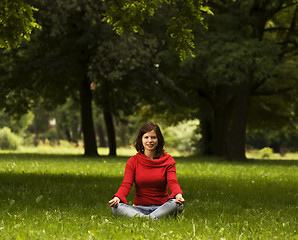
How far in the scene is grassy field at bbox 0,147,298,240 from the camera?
6312 millimetres

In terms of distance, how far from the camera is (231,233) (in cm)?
641

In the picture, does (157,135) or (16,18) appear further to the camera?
(16,18)

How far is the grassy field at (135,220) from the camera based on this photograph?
6312 mm

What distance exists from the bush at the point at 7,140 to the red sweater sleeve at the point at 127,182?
144ft

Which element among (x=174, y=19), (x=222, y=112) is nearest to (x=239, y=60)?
A: (x=174, y=19)

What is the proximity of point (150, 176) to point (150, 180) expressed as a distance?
55 mm

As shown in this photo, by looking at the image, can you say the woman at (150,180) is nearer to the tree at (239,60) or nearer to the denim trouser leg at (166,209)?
the denim trouser leg at (166,209)

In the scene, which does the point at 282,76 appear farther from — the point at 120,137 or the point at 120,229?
the point at 120,137

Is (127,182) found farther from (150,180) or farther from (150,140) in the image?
(150,140)

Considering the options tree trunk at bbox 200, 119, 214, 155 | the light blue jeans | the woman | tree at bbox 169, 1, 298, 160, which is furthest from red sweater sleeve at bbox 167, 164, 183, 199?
tree trunk at bbox 200, 119, 214, 155

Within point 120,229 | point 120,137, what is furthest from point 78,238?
point 120,137

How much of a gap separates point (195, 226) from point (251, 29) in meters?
22.7

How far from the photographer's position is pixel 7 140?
164ft

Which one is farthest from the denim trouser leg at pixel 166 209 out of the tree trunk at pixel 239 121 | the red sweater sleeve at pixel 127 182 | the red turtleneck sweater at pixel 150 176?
the tree trunk at pixel 239 121
